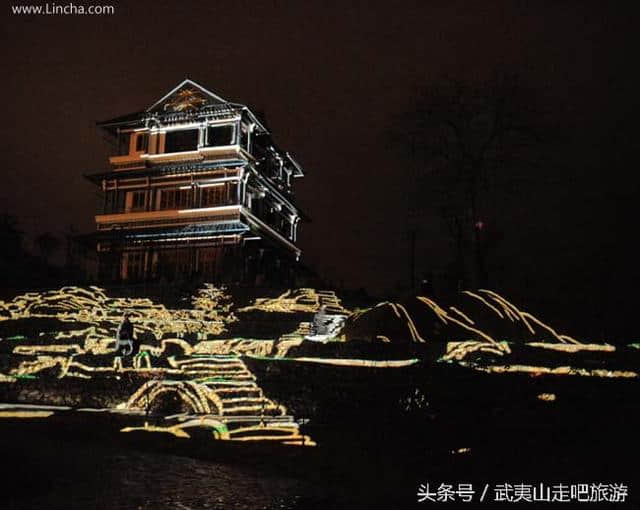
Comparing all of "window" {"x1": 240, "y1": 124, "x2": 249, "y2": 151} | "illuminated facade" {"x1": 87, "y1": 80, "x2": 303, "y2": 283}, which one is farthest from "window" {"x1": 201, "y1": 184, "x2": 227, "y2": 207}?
Answer: "window" {"x1": 240, "y1": 124, "x2": 249, "y2": 151}

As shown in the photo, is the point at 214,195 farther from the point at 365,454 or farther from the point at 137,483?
the point at 137,483

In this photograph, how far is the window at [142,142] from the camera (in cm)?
3991

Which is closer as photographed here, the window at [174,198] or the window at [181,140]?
the window at [174,198]

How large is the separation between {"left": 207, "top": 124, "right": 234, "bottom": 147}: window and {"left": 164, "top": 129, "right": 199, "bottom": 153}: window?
97 centimetres

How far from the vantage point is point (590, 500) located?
21.7 feet

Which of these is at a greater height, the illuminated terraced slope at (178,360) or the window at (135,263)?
the window at (135,263)

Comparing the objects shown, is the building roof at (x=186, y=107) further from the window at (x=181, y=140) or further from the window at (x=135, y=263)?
the window at (x=135, y=263)

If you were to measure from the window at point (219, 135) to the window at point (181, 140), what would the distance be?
0.97m

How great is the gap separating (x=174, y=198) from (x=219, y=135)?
203 inches

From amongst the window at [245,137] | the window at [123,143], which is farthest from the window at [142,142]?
the window at [245,137]

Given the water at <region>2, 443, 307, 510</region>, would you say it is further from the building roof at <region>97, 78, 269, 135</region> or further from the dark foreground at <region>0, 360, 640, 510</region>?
the building roof at <region>97, 78, 269, 135</region>

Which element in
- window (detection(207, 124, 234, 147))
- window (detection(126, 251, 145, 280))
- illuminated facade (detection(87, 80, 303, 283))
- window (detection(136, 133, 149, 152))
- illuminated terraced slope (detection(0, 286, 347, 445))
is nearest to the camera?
illuminated terraced slope (detection(0, 286, 347, 445))

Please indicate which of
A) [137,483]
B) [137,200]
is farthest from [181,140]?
[137,483]

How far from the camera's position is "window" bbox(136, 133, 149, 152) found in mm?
39906
